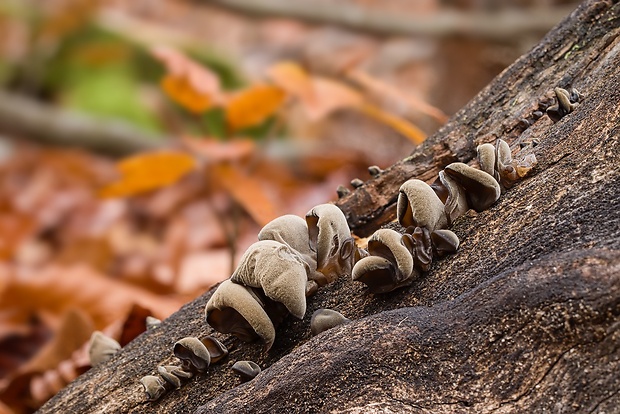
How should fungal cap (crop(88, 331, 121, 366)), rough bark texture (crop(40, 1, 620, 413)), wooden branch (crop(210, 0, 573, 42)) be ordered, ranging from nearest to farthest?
rough bark texture (crop(40, 1, 620, 413))
fungal cap (crop(88, 331, 121, 366))
wooden branch (crop(210, 0, 573, 42))

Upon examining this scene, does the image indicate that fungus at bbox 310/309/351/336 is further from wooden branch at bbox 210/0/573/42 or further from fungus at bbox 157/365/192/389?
wooden branch at bbox 210/0/573/42

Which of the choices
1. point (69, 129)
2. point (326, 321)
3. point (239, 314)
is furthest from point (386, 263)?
point (69, 129)

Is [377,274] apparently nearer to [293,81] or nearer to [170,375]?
[170,375]

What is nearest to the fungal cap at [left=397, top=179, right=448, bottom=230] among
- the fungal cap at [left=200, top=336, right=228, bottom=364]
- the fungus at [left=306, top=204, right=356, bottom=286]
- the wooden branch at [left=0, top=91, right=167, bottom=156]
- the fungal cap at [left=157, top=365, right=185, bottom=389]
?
the fungus at [left=306, top=204, right=356, bottom=286]

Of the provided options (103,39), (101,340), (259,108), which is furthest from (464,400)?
(103,39)

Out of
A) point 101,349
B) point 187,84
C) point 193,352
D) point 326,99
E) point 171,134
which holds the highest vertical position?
point 171,134

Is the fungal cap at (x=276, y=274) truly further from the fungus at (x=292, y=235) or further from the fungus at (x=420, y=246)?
the fungus at (x=420, y=246)
